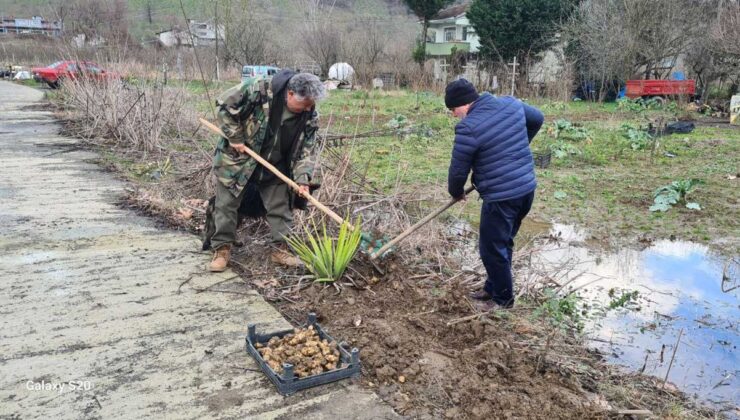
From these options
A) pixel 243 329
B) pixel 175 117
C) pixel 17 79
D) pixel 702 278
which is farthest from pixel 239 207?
pixel 17 79

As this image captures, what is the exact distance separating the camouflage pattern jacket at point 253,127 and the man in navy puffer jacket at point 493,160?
121 centimetres

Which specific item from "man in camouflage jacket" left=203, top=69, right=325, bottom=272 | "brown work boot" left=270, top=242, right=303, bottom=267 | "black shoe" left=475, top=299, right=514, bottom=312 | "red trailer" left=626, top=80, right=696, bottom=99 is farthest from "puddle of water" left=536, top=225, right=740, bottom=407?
"red trailer" left=626, top=80, right=696, bottom=99

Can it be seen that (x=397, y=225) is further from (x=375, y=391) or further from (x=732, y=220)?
(x=732, y=220)

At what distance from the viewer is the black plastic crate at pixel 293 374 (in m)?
2.88

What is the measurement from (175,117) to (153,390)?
308 inches

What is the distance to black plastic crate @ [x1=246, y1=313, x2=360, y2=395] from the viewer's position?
2875 millimetres

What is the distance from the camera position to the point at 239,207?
183 inches

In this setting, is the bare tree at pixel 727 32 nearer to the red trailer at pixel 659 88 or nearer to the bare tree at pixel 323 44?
the red trailer at pixel 659 88

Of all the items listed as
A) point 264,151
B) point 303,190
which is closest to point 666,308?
point 303,190

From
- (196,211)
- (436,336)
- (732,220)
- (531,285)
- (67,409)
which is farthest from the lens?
(732,220)

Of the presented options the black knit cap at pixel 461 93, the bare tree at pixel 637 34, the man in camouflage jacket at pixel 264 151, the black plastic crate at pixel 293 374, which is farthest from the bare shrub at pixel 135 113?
the bare tree at pixel 637 34

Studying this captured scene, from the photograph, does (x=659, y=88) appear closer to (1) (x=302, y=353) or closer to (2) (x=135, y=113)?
(2) (x=135, y=113)

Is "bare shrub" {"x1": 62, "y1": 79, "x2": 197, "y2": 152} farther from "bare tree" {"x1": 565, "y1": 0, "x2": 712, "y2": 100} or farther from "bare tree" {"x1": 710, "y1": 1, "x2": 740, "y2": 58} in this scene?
"bare tree" {"x1": 565, "y1": 0, "x2": 712, "y2": 100}

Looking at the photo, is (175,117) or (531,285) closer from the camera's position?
(531,285)
